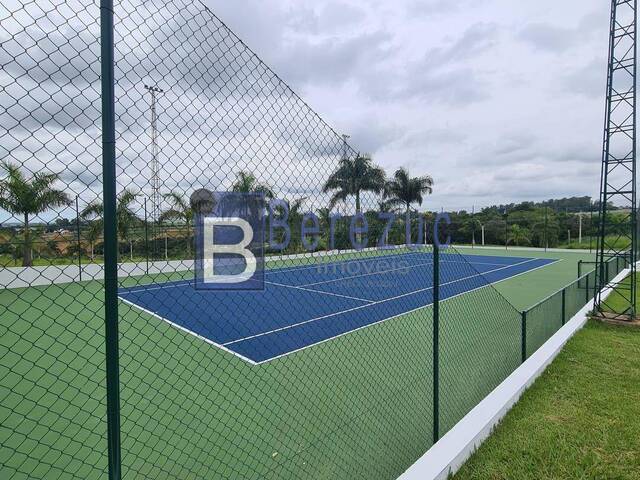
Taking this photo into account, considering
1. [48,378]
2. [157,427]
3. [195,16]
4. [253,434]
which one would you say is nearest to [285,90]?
[195,16]

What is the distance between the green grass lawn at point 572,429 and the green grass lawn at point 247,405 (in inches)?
24.9

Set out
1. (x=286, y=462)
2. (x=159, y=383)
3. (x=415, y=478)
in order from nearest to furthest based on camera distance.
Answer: (x=415, y=478) → (x=286, y=462) → (x=159, y=383)

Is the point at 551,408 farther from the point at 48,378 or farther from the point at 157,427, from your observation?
the point at 48,378

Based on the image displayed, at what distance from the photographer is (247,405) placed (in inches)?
192

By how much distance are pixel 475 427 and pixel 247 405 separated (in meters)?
2.61

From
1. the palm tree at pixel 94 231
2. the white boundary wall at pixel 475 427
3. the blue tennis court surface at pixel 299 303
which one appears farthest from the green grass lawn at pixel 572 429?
the palm tree at pixel 94 231

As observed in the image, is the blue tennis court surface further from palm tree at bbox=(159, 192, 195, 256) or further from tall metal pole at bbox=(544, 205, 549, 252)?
tall metal pole at bbox=(544, 205, 549, 252)

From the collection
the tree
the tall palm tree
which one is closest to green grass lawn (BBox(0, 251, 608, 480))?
the tall palm tree

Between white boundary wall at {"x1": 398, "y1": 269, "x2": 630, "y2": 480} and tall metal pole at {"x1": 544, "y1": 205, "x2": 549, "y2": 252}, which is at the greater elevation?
tall metal pole at {"x1": 544, "y1": 205, "x2": 549, "y2": 252}

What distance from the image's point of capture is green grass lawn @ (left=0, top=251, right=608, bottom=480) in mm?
3691

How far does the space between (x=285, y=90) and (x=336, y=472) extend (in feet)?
10.6

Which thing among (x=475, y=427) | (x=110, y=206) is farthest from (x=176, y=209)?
(x=475, y=427)

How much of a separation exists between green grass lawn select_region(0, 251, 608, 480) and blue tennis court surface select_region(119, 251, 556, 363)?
0.68 m

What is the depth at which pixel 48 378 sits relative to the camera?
5777mm
